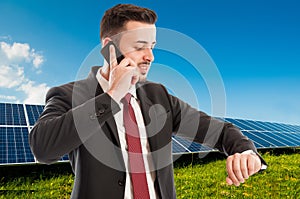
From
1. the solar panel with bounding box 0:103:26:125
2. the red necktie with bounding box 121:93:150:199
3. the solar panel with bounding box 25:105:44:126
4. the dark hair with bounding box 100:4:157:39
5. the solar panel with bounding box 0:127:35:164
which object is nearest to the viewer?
the red necktie with bounding box 121:93:150:199

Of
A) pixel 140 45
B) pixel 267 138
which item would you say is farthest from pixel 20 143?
pixel 267 138

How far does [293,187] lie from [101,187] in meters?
4.94

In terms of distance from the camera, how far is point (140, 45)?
6.49 feet

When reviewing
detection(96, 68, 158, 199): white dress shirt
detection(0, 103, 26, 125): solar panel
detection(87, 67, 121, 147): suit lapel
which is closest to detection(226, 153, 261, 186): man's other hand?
detection(96, 68, 158, 199): white dress shirt

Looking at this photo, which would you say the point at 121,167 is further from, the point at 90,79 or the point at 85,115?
the point at 90,79

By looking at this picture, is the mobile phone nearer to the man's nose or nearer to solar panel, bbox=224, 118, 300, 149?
the man's nose

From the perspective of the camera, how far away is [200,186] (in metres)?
5.73

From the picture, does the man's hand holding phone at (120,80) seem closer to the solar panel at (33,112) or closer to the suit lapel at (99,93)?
the suit lapel at (99,93)

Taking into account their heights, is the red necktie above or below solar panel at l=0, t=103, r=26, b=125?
below

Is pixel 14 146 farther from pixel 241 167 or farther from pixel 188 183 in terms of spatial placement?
pixel 241 167

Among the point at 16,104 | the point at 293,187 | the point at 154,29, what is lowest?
the point at 293,187

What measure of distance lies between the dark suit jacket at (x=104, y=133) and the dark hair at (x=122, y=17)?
276 mm

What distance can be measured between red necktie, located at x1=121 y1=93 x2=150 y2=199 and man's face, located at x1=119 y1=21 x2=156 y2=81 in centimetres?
28

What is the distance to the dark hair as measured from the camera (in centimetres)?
210
